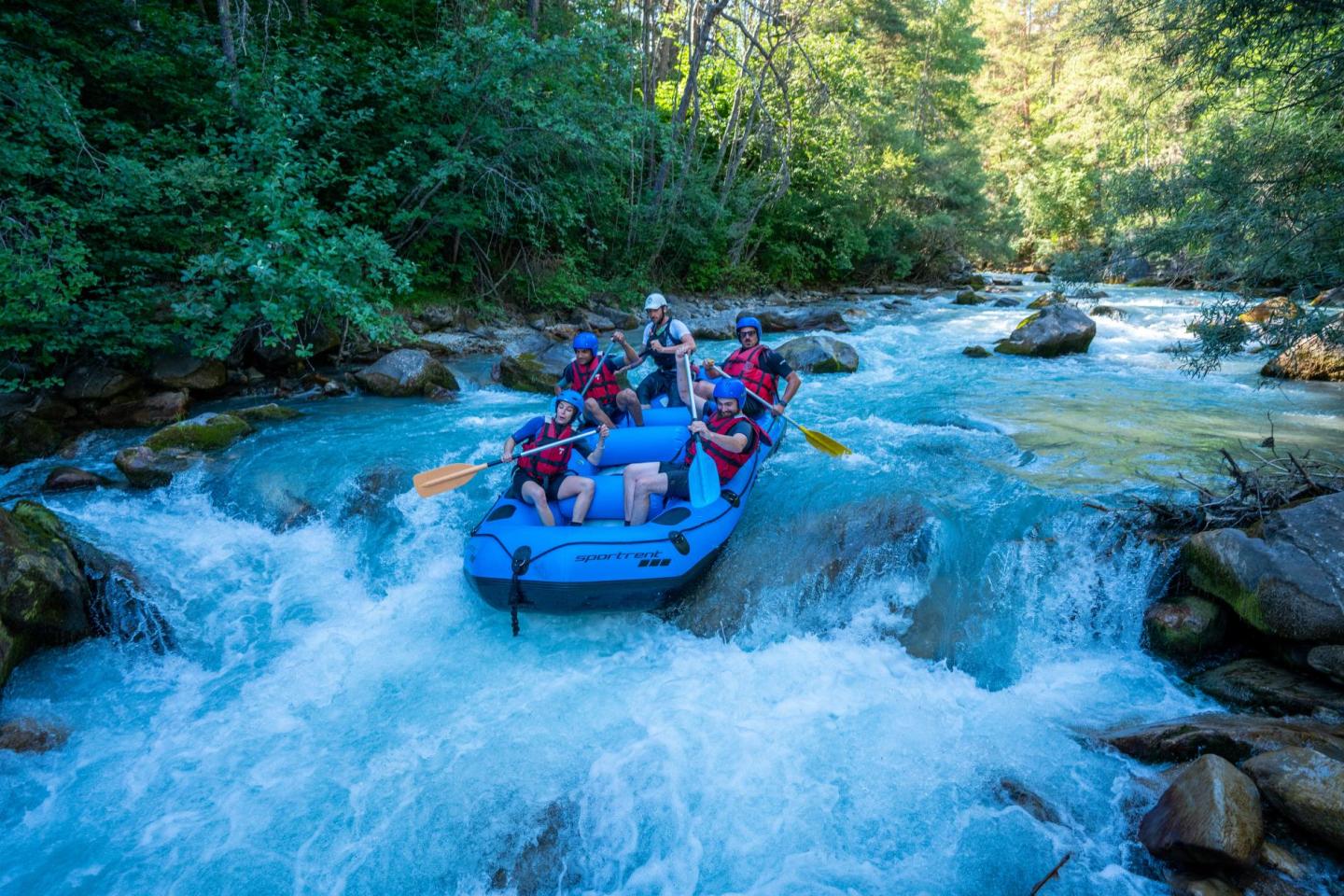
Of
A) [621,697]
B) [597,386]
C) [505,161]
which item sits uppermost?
[505,161]

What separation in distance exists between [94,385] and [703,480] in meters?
6.37

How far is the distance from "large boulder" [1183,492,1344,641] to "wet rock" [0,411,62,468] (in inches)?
353

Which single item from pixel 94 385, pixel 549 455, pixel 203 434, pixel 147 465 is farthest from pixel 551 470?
pixel 94 385

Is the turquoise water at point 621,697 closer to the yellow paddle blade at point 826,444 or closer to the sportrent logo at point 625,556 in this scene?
the yellow paddle blade at point 826,444

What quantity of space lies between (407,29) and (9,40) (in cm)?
581


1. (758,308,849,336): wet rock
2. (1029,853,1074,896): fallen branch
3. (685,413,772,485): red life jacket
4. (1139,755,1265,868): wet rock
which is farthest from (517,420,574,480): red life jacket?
(758,308,849,336): wet rock

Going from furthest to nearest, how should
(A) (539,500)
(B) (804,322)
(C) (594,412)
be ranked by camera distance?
1. (B) (804,322)
2. (C) (594,412)
3. (A) (539,500)

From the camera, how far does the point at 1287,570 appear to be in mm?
3324

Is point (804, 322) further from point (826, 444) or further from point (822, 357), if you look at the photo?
point (826, 444)

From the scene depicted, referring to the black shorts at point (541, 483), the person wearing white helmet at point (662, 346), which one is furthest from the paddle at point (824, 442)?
the black shorts at point (541, 483)

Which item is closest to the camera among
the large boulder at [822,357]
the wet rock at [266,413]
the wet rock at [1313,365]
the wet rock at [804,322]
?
the wet rock at [266,413]

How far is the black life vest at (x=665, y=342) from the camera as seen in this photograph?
22.0ft

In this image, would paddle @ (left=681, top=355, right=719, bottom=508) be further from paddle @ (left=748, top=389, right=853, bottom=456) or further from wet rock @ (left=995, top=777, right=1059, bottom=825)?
wet rock @ (left=995, top=777, right=1059, bottom=825)

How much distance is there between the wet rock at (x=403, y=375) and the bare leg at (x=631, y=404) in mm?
3289
